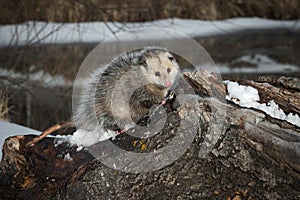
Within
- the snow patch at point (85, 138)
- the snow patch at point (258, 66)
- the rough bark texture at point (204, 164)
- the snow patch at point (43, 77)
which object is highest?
the rough bark texture at point (204, 164)

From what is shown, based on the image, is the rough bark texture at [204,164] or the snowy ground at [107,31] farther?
the snowy ground at [107,31]

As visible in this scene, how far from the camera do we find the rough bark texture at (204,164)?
6.20ft

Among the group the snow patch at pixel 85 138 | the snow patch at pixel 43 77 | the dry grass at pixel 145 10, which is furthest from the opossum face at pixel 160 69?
the dry grass at pixel 145 10

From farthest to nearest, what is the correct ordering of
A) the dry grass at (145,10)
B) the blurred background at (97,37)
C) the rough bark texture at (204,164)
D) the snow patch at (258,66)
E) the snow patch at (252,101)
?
the dry grass at (145,10) < the snow patch at (258,66) < the blurred background at (97,37) < the snow patch at (252,101) < the rough bark texture at (204,164)

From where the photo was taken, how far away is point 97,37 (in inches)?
316

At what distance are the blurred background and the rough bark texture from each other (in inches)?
114

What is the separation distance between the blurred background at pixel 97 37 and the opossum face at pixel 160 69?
2.42 m

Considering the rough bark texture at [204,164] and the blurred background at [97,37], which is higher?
the rough bark texture at [204,164]

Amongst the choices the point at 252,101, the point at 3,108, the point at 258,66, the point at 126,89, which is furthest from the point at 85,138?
the point at 258,66

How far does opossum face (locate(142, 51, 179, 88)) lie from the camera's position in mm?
2794

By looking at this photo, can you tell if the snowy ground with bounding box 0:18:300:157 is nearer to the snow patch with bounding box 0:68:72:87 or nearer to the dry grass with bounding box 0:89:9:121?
the snow patch with bounding box 0:68:72:87

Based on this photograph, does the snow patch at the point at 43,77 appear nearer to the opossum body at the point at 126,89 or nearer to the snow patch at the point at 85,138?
the opossum body at the point at 126,89

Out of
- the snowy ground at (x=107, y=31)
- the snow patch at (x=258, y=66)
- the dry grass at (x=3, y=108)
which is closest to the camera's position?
the dry grass at (x=3, y=108)

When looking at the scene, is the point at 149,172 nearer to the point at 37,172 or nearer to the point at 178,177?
the point at 178,177
